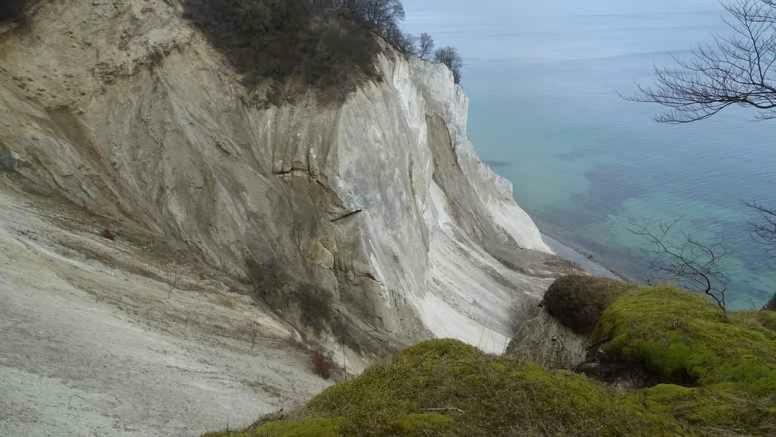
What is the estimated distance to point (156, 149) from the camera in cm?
1794

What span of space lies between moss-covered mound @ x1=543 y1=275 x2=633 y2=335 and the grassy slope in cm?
483

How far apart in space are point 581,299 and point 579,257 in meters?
27.5

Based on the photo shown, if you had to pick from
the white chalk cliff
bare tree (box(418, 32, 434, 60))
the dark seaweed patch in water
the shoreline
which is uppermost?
bare tree (box(418, 32, 434, 60))

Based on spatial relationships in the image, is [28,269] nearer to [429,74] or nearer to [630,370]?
[630,370]

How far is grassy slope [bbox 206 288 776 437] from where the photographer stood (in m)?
5.26

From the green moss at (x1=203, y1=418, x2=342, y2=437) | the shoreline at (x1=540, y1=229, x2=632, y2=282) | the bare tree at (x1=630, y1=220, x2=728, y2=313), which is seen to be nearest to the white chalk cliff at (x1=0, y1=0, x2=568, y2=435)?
the green moss at (x1=203, y1=418, x2=342, y2=437)

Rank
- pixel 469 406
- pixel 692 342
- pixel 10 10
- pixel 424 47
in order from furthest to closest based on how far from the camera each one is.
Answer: pixel 424 47, pixel 10 10, pixel 692 342, pixel 469 406

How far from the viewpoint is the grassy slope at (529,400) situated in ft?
17.3

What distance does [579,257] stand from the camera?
39.2 m

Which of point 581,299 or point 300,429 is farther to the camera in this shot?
point 581,299

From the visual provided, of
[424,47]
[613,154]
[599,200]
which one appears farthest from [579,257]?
[424,47]

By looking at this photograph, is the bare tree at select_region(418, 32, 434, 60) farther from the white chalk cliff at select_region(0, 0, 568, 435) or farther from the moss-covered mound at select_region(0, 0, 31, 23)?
the moss-covered mound at select_region(0, 0, 31, 23)

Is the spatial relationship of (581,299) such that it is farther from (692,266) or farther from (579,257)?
(579,257)

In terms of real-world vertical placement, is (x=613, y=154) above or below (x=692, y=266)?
above
